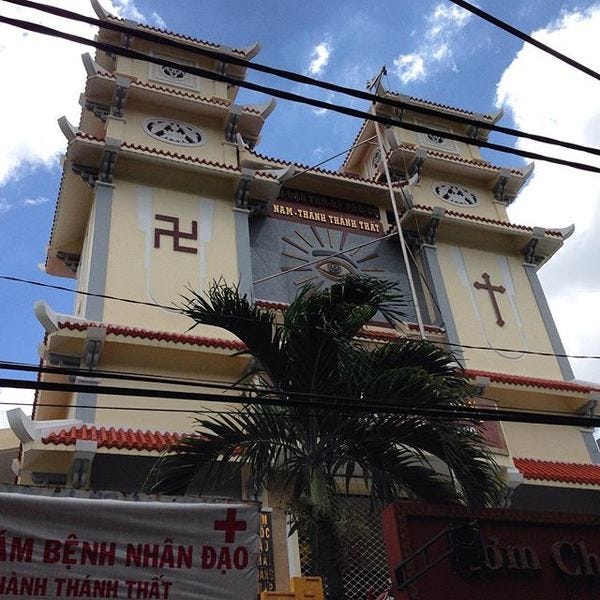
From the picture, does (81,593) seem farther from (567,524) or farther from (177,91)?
(177,91)

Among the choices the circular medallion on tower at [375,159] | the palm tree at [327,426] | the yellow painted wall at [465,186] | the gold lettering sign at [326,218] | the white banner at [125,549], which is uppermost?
the circular medallion on tower at [375,159]

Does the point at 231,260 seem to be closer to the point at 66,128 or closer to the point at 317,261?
the point at 317,261

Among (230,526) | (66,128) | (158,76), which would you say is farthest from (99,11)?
(230,526)

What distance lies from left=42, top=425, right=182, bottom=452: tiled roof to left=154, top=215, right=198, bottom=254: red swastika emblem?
516 centimetres

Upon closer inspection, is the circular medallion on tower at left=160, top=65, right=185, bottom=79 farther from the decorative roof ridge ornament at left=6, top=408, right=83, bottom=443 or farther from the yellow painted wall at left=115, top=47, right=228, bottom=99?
the decorative roof ridge ornament at left=6, top=408, right=83, bottom=443

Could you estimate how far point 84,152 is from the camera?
16625 mm

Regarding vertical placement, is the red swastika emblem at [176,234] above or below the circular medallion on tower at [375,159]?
below

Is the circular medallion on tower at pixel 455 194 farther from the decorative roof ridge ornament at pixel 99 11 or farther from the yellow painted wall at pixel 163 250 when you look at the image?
the decorative roof ridge ornament at pixel 99 11

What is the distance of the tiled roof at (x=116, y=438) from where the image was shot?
1126 cm

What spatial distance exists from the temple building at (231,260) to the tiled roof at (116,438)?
4 cm

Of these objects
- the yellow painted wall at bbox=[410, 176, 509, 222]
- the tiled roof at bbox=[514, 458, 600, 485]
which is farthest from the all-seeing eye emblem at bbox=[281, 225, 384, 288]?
the tiled roof at bbox=[514, 458, 600, 485]

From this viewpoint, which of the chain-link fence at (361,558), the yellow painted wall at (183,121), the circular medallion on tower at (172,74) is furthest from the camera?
the circular medallion on tower at (172,74)

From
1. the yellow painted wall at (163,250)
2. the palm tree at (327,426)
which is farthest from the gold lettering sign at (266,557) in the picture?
the yellow painted wall at (163,250)

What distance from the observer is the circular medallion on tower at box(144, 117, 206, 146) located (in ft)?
62.5
